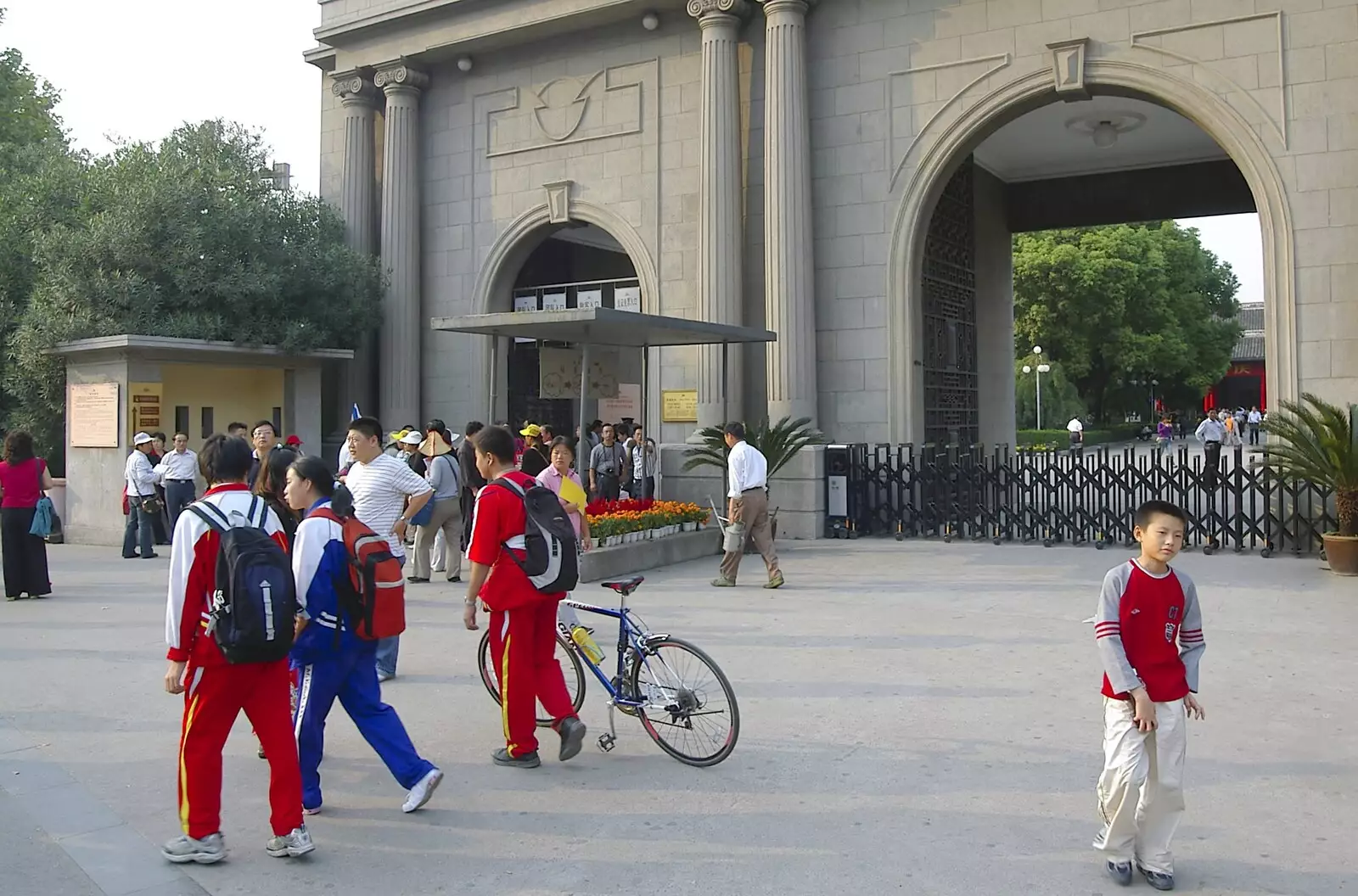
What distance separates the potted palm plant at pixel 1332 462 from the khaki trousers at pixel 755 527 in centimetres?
599

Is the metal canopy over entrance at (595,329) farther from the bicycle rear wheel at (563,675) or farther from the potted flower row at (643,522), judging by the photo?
the bicycle rear wheel at (563,675)

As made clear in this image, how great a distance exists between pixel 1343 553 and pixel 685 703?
9.41 m

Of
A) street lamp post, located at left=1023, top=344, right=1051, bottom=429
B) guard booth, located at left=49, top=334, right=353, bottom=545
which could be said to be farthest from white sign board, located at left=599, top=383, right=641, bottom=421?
street lamp post, located at left=1023, top=344, right=1051, bottom=429

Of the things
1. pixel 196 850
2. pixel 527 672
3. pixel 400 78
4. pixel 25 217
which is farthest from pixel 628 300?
pixel 196 850

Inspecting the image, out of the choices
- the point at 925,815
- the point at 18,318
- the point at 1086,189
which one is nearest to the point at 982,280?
the point at 1086,189

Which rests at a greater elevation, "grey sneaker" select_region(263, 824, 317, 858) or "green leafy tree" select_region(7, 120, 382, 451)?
"green leafy tree" select_region(7, 120, 382, 451)

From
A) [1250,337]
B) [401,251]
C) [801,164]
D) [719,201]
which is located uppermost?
[1250,337]

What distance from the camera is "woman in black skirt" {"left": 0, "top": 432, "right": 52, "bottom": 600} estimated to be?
1127 cm

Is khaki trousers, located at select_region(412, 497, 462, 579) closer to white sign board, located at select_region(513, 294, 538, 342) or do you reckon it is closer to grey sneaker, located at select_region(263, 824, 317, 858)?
grey sneaker, located at select_region(263, 824, 317, 858)

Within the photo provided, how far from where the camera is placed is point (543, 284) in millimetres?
23234

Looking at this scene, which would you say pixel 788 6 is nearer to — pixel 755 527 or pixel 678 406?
pixel 678 406

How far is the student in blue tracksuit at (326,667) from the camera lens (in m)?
4.91

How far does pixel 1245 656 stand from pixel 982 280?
15.5 metres

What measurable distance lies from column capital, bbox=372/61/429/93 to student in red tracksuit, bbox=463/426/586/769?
17.0 metres
